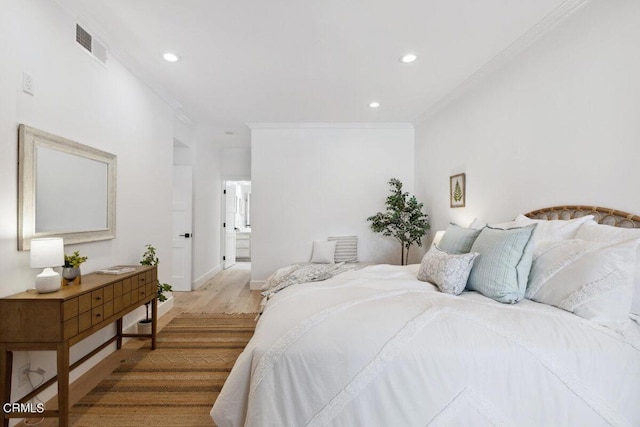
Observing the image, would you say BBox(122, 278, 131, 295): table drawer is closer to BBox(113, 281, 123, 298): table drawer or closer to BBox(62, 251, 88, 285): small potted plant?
BBox(113, 281, 123, 298): table drawer

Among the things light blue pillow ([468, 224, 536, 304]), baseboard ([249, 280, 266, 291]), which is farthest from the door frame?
light blue pillow ([468, 224, 536, 304])

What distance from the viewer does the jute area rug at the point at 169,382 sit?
1882mm

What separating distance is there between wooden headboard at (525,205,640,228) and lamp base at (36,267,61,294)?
11.1 feet

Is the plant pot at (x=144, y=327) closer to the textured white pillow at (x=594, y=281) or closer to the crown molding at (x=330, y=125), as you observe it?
the crown molding at (x=330, y=125)

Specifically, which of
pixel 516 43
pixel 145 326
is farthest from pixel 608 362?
pixel 145 326

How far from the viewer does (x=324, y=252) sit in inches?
179

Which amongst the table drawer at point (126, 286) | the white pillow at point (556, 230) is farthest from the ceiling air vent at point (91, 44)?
the white pillow at point (556, 230)

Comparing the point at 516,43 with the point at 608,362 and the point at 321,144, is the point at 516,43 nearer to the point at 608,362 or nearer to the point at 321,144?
the point at 608,362

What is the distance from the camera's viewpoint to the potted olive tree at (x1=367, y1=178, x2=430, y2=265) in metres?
4.34

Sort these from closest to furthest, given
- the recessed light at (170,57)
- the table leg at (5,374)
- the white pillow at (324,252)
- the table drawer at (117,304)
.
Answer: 1. the table leg at (5,374)
2. the table drawer at (117,304)
3. the recessed light at (170,57)
4. the white pillow at (324,252)

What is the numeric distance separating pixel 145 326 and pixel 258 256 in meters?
1.98

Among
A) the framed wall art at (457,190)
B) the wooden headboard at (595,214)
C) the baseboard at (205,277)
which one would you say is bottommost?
the baseboard at (205,277)

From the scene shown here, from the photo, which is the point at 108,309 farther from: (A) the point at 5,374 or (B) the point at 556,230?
(B) the point at 556,230

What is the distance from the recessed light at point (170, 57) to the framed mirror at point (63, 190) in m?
1.03
